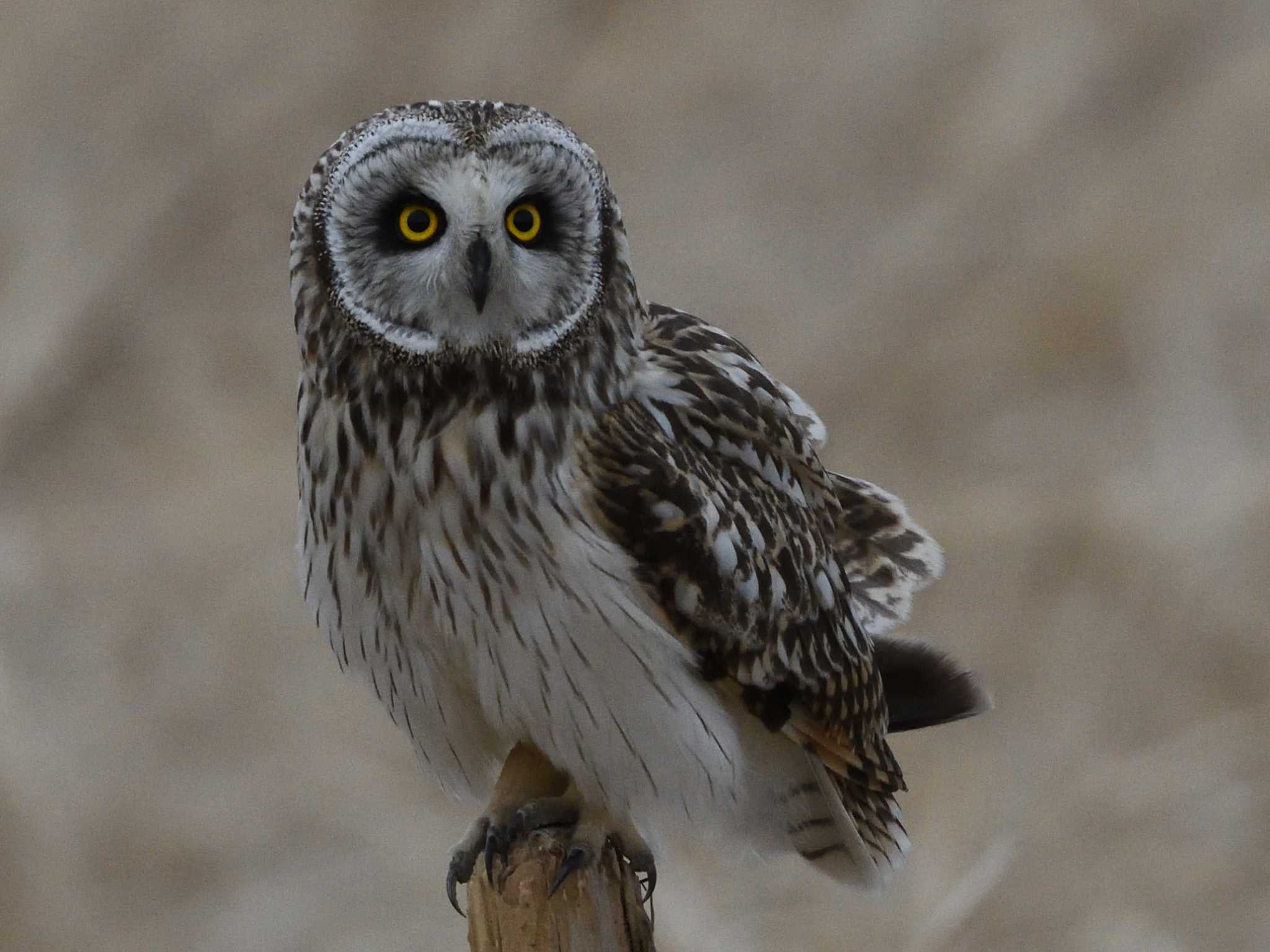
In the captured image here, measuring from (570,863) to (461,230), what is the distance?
68cm

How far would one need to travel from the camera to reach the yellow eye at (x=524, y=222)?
1820 mm

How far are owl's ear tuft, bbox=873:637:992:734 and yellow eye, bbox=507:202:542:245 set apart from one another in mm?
783

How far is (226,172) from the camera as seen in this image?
15.1 ft

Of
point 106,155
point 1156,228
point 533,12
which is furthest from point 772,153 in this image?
point 106,155

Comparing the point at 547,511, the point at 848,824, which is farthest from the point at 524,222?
the point at 848,824

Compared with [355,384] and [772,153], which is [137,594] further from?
[355,384]

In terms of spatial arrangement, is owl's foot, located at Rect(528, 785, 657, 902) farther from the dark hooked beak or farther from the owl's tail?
the dark hooked beak

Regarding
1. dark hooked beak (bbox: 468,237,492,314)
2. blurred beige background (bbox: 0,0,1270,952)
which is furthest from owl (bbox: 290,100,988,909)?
blurred beige background (bbox: 0,0,1270,952)

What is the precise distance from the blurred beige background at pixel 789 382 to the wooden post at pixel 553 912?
237cm

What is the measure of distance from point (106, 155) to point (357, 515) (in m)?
2.93

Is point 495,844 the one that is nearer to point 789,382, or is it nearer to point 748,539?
point 748,539

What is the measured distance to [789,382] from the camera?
4.73 meters

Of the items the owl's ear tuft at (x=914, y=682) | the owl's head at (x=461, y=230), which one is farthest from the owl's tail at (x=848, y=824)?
the owl's head at (x=461, y=230)

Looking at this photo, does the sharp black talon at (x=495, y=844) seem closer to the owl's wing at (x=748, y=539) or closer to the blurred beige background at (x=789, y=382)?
the owl's wing at (x=748, y=539)
